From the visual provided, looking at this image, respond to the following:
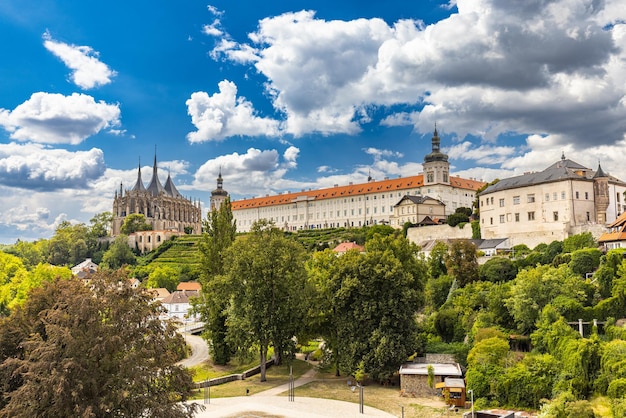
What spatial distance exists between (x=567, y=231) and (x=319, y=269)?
26521 mm

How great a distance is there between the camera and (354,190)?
113 m

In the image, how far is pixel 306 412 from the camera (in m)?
26.2

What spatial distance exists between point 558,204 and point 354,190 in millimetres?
62341

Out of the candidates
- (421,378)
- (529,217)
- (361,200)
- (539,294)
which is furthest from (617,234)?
(361,200)

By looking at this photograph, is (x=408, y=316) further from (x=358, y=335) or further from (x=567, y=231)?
(x=567, y=231)

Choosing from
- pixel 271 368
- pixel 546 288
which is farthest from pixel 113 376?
pixel 546 288

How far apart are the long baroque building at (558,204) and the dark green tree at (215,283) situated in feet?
102

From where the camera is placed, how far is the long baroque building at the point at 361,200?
9919cm

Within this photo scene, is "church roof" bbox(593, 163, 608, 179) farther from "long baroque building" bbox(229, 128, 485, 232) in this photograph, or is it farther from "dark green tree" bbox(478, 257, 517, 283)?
"long baroque building" bbox(229, 128, 485, 232)

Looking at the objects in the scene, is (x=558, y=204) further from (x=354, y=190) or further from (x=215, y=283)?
(x=354, y=190)

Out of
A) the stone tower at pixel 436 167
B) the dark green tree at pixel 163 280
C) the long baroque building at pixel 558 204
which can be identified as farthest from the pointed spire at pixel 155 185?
the long baroque building at pixel 558 204

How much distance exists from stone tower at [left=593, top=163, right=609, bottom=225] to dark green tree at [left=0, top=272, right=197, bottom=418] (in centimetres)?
4663

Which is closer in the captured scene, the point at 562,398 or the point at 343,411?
the point at 562,398

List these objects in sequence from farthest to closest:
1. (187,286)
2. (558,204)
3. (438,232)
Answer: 1. (187,286)
2. (438,232)
3. (558,204)
